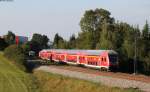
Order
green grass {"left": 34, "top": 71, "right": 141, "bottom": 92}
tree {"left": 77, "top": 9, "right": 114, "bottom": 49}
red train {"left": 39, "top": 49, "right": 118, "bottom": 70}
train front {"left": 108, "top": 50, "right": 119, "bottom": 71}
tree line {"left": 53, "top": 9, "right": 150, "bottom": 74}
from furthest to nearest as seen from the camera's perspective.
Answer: tree {"left": 77, "top": 9, "right": 114, "bottom": 49} < tree line {"left": 53, "top": 9, "right": 150, "bottom": 74} < red train {"left": 39, "top": 49, "right": 118, "bottom": 70} < train front {"left": 108, "top": 50, "right": 119, "bottom": 71} < green grass {"left": 34, "top": 71, "right": 141, "bottom": 92}

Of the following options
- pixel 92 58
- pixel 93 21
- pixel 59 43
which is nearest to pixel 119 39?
Answer: pixel 92 58

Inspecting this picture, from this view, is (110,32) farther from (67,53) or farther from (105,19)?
(105,19)

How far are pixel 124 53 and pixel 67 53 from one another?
1071cm

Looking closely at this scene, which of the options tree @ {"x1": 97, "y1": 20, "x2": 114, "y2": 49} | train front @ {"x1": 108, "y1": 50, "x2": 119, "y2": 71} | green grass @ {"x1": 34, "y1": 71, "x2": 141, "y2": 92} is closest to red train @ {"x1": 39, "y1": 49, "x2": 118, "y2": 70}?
train front @ {"x1": 108, "y1": 50, "x2": 119, "y2": 71}

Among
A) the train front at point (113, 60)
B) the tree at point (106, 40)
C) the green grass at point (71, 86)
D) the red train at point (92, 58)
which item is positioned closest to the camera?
the green grass at point (71, 86)

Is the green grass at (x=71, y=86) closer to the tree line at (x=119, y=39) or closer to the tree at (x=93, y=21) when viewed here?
the tree line at (x=119, y=39)

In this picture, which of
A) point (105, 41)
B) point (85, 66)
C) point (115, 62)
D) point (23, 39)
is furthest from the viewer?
point (23, 39)

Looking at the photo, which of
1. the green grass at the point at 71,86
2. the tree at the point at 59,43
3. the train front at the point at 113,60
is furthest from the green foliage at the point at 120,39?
the green grass at the point at 71,86

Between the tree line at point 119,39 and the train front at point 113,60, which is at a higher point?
the tree line at point 119,39

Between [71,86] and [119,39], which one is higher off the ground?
[119,39]

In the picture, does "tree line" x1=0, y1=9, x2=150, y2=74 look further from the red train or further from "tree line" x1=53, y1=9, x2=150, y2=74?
the red train

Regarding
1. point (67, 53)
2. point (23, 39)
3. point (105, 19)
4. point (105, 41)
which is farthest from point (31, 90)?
point (23, 39)

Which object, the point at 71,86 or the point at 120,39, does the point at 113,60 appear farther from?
the point at 120,39

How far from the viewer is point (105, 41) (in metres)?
90.8
